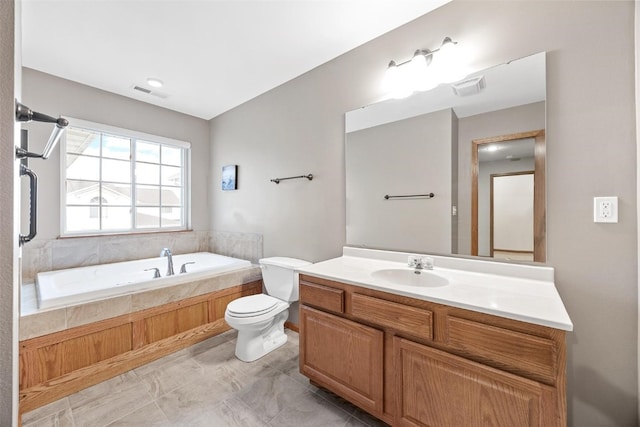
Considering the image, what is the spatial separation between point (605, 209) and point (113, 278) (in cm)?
369

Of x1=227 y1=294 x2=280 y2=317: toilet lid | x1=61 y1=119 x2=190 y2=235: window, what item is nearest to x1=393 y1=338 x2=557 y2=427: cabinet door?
x1=227 y1=294 x2=280 y2=317: toilet lid

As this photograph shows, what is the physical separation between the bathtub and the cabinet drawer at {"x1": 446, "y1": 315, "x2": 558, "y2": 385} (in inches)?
86.5

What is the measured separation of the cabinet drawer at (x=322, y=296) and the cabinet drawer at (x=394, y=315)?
0.09 meters

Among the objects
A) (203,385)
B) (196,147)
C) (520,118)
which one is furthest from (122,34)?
(520,118)

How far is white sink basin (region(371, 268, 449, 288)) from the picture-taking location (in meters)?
1.61

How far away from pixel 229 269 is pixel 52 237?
5.50 feet

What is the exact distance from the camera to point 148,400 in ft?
5.51

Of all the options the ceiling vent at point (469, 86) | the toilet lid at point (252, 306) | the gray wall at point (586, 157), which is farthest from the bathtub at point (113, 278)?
the gray wall at point (586, 157)

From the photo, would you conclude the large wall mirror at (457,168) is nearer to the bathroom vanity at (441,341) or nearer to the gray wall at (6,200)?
the bathroom vanity at (441,341)

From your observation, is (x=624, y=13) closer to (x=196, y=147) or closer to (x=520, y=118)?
(x=520, y=118)

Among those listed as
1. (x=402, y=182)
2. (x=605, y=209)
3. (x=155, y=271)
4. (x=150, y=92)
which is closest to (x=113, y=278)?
(x=155, y=271)

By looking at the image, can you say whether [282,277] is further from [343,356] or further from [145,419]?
[145,419]

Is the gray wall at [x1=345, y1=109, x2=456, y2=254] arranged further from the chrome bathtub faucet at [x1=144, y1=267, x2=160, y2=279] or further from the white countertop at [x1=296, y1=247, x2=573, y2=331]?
the chrome bathtub faucet at [x1=144, y1=267, x2=160, y2=279]

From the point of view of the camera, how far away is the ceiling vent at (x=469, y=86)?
1562mm
